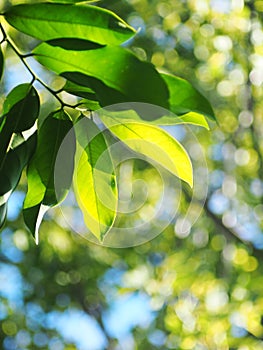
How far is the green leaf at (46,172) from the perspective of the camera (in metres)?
0.78

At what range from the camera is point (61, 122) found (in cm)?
79

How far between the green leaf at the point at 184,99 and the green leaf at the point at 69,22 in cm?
7

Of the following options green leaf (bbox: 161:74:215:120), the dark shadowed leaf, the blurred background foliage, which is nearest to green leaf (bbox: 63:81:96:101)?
the dark shadowed leaf

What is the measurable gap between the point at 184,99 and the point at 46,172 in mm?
215

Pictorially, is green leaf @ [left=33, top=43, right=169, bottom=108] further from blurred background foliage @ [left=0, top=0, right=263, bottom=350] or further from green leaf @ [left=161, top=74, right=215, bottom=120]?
blurred background foliage @ [left=0, top=0, right=263, bottom=350]

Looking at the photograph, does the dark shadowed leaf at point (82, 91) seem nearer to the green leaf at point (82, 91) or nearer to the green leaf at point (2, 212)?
the green leaf at point (82, 91)

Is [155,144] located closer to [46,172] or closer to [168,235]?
[46,172]

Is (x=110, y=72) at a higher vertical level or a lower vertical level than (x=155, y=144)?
higher

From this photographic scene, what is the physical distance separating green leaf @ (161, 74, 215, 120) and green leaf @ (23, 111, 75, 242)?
0.53ft

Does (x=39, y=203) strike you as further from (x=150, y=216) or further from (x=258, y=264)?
(x=150, y=216)

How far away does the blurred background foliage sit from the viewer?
14.0 ft

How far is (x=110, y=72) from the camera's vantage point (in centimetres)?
69

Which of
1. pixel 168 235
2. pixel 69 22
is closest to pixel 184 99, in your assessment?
pixel 69 22

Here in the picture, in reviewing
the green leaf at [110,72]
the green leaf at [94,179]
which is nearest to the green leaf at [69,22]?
the green leaf at [110,72]
